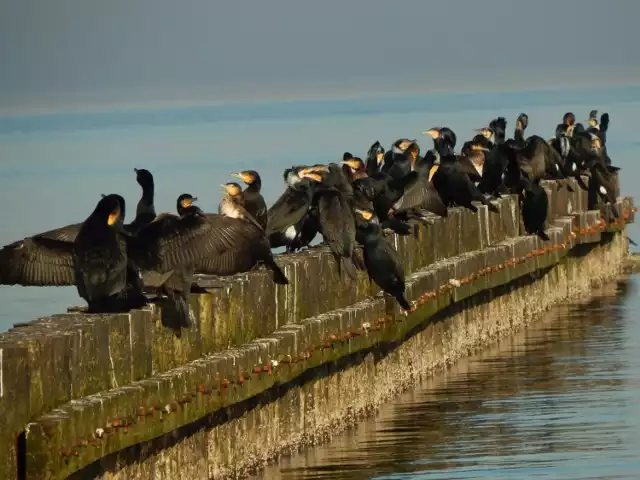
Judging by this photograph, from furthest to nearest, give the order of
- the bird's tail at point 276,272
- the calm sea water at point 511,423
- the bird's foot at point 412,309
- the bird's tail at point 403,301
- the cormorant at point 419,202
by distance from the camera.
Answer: the cormorant at point 419,202
the bird's foot at point 412,309
the bird's tail at point 403,301
the bird's tail at point 276,272
the calm sea water at point 511,423

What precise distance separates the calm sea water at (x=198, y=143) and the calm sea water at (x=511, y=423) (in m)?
6.13

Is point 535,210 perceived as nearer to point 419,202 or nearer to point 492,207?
point 492,207

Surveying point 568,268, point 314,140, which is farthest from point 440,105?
point 568,268

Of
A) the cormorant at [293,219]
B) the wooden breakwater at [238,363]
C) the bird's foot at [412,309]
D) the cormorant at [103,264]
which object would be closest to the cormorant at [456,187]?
the wooden breakwater at [238,363]

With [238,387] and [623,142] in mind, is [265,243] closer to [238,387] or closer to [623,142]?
[238,387]

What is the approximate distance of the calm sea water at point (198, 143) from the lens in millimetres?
38406

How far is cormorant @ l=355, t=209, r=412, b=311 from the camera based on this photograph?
49.4ft

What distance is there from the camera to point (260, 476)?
12.5 m

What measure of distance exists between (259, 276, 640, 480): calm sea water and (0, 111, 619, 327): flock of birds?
108 cm

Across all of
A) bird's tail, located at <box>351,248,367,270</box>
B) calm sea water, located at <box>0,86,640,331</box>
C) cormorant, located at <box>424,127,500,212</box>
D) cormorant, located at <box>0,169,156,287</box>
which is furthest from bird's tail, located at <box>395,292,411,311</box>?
calm sea water, located at <box>0,86,640,331</box>

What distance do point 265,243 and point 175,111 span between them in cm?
11365

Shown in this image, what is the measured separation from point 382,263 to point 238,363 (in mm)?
3233

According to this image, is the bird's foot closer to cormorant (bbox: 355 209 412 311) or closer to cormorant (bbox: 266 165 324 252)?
cormorant (bbox: 355 209 412 311)

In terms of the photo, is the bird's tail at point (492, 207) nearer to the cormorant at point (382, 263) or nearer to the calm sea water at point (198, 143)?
the cormorant at point (382, 263)
